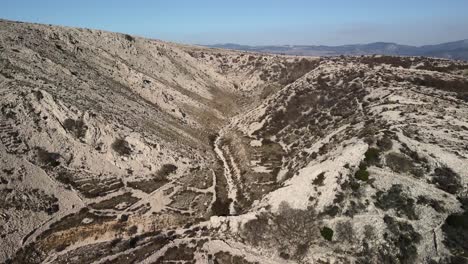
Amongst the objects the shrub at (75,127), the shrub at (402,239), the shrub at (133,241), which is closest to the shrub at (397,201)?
the shrub at (402,239)

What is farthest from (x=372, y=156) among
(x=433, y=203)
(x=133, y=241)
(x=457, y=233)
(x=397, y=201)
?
(x=133, y=241)

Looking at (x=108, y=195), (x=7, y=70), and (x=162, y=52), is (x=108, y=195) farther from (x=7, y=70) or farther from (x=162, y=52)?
(x=162, y=52)

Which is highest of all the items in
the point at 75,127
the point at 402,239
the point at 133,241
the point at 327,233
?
the point at 75,127

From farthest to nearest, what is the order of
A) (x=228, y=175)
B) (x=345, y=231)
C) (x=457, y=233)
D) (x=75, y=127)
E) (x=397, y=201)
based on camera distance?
(x=228, y=175)
(x=75, y=127)
(x=397, y=201)
(x=345, y=231)
(x=457, y=233)

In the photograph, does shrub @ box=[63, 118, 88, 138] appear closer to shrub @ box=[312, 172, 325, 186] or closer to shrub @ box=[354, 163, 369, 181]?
shrub @ box=[312, 172, 325, 186]

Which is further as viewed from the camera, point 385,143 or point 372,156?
point 385,143

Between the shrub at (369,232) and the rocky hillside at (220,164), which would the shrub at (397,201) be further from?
the shrub at (369,232)

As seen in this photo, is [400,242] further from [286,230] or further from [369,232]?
[286,230]

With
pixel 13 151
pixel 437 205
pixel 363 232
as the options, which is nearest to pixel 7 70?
pixel 13 151
